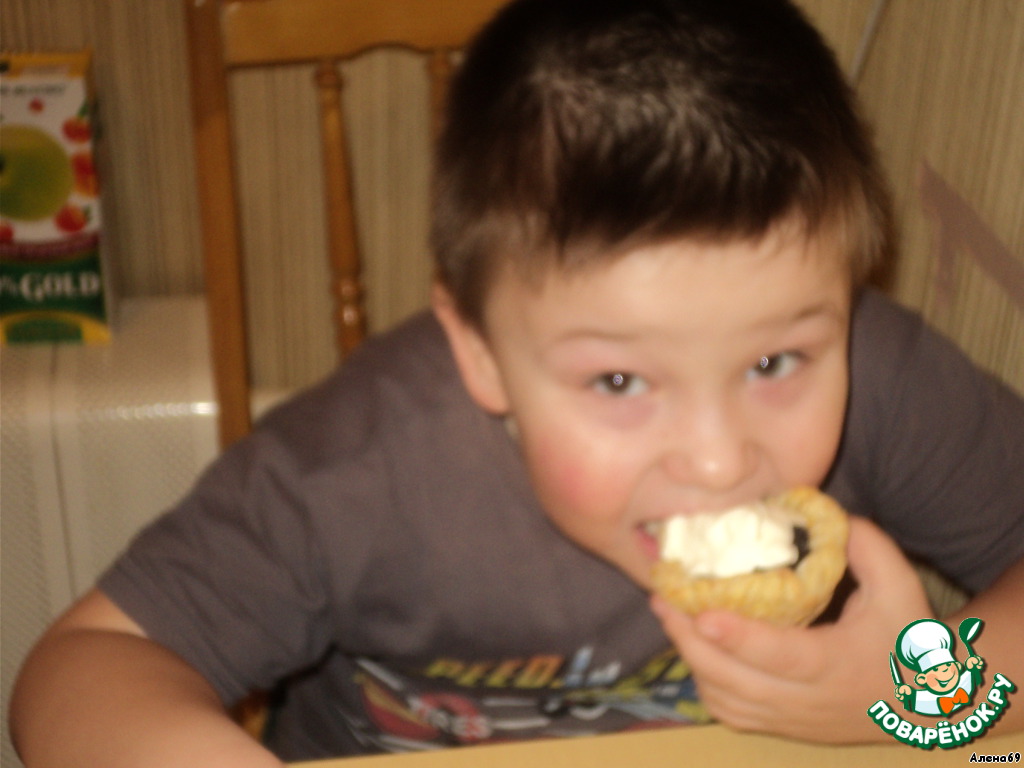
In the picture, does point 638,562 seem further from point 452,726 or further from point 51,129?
point 51,129

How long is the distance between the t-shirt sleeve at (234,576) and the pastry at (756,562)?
0.87 ft

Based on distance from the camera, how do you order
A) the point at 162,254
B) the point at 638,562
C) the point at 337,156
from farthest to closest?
the point at 162,254
the point at 337,156
the point at 638,562

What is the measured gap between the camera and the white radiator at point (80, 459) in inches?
42.8

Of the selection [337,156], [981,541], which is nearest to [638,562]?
[981,541]

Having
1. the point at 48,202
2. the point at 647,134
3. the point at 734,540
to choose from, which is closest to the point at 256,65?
the point at 48,202

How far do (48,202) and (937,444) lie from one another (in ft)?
2.80

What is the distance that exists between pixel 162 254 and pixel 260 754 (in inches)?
32.4

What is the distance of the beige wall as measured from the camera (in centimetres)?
84

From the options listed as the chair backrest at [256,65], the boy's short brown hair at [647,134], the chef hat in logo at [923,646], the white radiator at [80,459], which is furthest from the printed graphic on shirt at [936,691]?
the white radiator at [80,459]

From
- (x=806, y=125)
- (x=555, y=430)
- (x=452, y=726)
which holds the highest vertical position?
(x=806, y=125)

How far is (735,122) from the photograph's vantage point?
0.55 m

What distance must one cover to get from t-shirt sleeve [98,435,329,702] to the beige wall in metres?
0.55

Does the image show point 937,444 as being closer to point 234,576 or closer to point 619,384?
point 619,384

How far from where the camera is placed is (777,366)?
23.7 inches
